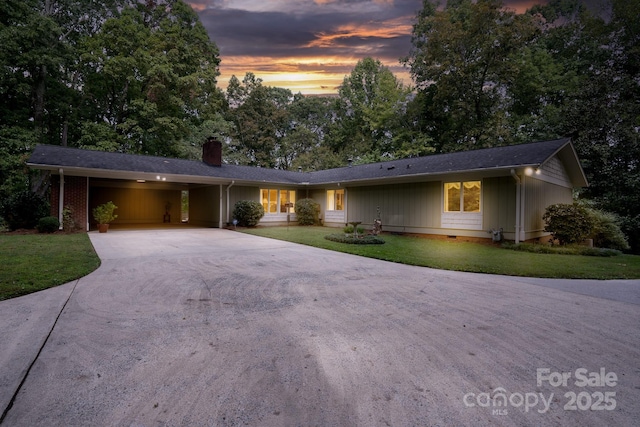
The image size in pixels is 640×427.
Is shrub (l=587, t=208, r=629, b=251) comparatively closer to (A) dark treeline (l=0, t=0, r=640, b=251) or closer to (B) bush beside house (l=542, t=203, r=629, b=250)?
→ (B) bush beside house (l=542, t=203, r=629, b=250)

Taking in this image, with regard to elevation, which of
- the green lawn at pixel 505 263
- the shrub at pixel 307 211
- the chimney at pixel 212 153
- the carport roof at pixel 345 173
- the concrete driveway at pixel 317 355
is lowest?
the concrete driveway at pixel 317 355

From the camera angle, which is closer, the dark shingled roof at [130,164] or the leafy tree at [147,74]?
the dark shingled roof at [130,164]

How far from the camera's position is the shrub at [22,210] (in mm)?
11016

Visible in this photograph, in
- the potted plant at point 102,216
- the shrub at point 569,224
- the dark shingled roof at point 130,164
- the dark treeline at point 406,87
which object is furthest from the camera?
the dark treeline at point 406,87

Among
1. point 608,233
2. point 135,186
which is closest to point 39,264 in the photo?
point 135,186

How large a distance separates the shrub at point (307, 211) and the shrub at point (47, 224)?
1022 centimetres

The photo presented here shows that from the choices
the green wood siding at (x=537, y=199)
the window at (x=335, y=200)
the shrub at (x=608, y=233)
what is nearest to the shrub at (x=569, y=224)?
the green wood siding at (x=537, y=199)

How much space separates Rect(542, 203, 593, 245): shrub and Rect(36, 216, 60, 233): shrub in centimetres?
1717

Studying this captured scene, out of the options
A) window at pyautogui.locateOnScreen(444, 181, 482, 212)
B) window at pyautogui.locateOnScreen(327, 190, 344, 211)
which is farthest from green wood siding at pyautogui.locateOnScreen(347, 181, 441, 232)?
window at pyautogui.locateOnScreen(327, 190, 344, 211)

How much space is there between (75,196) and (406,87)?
83.7 feet

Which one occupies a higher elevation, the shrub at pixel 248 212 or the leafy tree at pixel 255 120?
the leafy tree at pixel 255 120

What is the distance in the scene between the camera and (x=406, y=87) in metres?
27.5

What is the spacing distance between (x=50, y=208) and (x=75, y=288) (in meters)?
10.2

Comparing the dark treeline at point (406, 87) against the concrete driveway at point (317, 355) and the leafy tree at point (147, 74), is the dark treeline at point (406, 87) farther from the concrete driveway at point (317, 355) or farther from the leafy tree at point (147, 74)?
the concrete driveway at point (317, 355)
